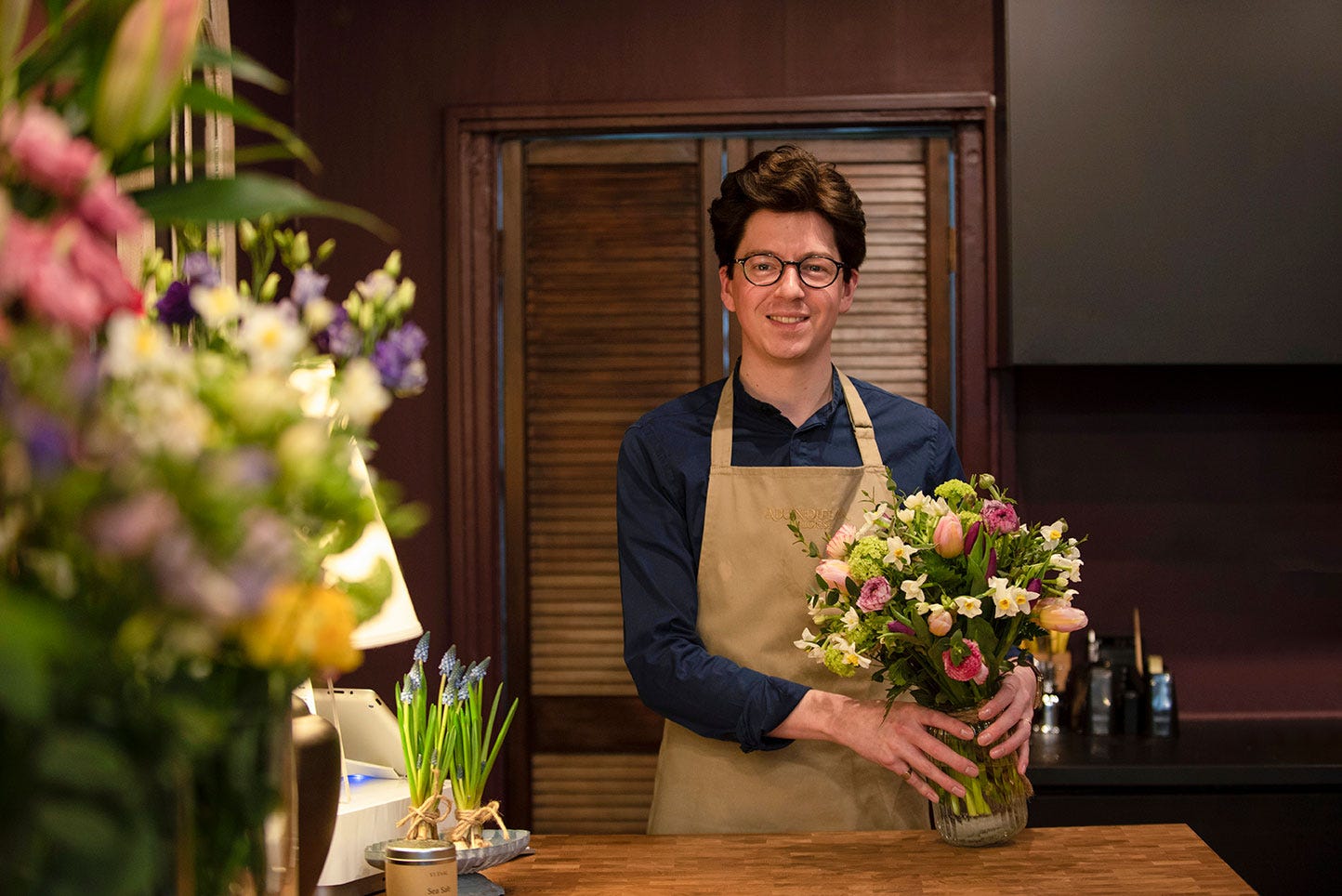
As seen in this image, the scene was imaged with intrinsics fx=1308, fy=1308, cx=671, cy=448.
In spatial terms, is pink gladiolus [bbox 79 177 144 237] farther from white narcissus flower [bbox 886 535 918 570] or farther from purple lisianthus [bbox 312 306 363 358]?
white narcissus flower [bbox 886 535 918 570]

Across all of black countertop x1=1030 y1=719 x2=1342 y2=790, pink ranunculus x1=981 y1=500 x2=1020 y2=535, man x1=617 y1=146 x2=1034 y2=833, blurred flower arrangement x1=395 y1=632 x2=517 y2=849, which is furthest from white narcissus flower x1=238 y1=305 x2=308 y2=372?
black countertop x1=1030 y1=719 x2=1342 y2=790

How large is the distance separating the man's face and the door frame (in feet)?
4.28

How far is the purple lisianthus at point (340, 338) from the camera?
860mm

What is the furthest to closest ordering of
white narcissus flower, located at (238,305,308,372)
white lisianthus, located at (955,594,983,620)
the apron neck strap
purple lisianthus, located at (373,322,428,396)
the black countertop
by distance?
the black countertop → the apron neck strap → white lisianthus, located at (955,594,983,620) → purple lisianthus, located at (373,322,428,396) → white narcissus flower, located at (238,305,308,372)

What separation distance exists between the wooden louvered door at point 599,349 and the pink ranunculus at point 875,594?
69.7 inches

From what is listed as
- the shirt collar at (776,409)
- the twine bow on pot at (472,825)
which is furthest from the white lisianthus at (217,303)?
the shirt collar at (776,409)

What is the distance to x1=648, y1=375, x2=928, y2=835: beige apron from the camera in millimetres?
2018

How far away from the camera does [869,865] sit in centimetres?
163

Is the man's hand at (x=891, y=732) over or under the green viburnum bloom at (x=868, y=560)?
under

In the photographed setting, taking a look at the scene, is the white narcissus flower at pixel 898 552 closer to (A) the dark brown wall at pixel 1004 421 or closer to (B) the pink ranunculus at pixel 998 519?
(B) the pink ranunculus at pixel 998 519

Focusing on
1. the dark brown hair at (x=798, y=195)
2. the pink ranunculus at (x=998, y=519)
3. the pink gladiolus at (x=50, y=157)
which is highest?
the dark brown hair at (x=798, y=195)

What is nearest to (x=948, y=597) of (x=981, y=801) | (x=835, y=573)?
(x=835, y=573)

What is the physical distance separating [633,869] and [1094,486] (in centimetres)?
218

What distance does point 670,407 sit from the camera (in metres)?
2.26
